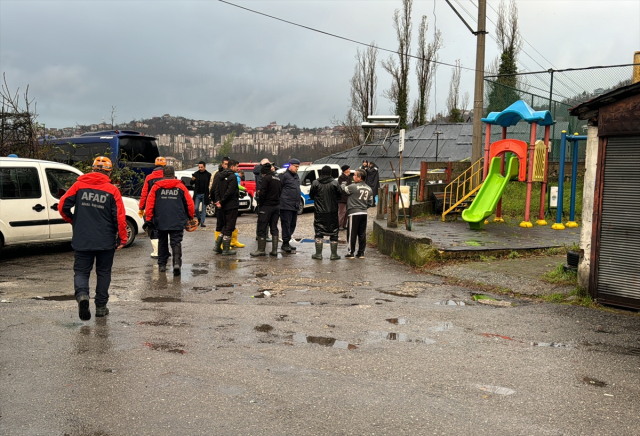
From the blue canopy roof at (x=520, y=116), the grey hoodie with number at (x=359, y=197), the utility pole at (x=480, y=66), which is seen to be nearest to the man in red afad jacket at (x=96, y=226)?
the grey hoodie with number at (x=359, y=197)

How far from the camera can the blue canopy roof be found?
52.7ft

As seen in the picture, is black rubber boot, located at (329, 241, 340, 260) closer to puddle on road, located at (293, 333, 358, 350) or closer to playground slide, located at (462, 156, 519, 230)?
playground slide, located at (462, 156, 519, 230)

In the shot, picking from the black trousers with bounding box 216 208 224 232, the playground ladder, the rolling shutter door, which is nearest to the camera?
the rolling shutter door

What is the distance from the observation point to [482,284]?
379 inches

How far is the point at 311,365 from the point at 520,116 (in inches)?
516

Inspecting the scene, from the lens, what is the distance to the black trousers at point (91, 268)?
7048 millimetres

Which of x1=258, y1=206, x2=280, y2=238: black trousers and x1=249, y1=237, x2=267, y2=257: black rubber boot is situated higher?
x1=258, y1=206, x2=280, y2=238: black trousers

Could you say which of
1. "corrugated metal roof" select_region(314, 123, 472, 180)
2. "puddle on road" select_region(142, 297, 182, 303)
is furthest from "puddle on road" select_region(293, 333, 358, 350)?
"corrugated metal roof" select_region(314, 123, 472, 180)

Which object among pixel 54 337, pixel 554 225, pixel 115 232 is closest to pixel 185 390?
pixel 54 337

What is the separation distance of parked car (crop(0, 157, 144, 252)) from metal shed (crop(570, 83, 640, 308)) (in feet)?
29.5

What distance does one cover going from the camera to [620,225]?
786 cm

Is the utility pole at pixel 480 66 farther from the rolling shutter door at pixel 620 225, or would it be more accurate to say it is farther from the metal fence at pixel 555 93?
the rolling shutter door at pixel 620 225

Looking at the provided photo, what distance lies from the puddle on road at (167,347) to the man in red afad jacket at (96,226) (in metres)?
1.48

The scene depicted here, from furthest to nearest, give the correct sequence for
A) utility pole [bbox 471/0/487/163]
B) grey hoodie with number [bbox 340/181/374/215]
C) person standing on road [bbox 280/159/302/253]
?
1. utility pole [bbox 471/0/487/163]
2. person standing on road [bbox 280/159/302/253]
3. grey hoodie with number [bbox 340/181/374/215]
